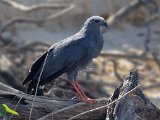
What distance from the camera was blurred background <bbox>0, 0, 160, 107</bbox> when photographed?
377 inches

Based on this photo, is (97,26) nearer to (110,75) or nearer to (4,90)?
(4,90)

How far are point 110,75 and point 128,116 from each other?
6.54 m

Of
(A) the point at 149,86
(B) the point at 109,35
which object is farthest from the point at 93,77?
(B) the point at 109,35

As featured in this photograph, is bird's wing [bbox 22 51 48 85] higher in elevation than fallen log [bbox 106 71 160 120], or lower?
higher

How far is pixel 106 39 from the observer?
40.3 ft

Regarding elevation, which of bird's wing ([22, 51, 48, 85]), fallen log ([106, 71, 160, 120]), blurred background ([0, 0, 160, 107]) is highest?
blurred background ([0, 0, 160, 107])

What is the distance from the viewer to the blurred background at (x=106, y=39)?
31.4ft

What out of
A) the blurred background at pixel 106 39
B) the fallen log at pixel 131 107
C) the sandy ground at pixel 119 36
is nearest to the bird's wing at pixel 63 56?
the fallen log at pixel 131 107

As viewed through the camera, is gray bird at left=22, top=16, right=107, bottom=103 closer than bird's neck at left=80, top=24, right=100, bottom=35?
Yes

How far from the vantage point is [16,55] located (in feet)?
32.9

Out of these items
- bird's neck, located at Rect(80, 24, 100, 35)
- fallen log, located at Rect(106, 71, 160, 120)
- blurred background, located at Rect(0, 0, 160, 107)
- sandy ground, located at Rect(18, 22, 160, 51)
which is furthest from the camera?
sandy ground, located at Rect(18, 22, 160, 51)

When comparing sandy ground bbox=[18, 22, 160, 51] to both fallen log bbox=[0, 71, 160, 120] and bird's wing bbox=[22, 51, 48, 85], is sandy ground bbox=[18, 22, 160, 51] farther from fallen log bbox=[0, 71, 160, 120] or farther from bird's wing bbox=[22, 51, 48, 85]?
fallen log bbox=[0, 71, 160, 120]

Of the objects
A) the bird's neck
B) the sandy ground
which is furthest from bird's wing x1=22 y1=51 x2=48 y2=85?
the sandy ground

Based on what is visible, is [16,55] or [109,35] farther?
[109,35]
